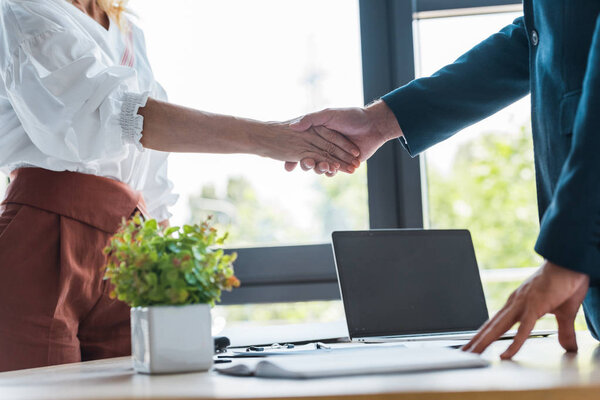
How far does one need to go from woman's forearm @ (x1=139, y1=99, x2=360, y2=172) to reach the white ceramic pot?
1.97ft

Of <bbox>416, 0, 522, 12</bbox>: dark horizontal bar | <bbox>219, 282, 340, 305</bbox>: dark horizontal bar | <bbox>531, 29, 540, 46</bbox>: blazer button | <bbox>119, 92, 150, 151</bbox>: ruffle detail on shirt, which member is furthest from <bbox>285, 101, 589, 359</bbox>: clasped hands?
A: <bbox>416, 0, 522, 12</bbox>: dark horizontal bar

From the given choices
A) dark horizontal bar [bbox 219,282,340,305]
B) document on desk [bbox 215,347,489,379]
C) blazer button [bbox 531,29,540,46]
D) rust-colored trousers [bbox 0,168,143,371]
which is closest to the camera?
document on desk [bbox 215,347,489,379]

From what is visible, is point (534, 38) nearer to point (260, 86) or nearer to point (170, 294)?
point (170, 294)

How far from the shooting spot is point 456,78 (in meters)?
1.41

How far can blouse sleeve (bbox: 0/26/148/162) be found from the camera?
1258mm

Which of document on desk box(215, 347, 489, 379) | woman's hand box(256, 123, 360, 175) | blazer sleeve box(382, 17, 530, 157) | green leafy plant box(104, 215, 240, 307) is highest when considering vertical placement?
blazer sleeve box(382, 17, 530, 157)

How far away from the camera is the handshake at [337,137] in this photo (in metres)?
1.63

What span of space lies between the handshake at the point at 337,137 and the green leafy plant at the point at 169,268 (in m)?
0.76

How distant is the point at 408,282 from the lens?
1298 mm

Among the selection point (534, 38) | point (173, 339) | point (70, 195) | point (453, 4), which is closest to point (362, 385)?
point (173, 339)

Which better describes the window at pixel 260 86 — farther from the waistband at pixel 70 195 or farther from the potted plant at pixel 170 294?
the potted plant at pixel 170 294

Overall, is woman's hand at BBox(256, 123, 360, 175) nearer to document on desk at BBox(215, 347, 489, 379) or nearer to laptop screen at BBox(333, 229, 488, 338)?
laptop screen at BBox(333, 229, 488, 338)

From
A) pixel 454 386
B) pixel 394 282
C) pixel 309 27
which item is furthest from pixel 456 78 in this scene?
pixel 454 386

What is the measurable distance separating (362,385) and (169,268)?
29 cm
